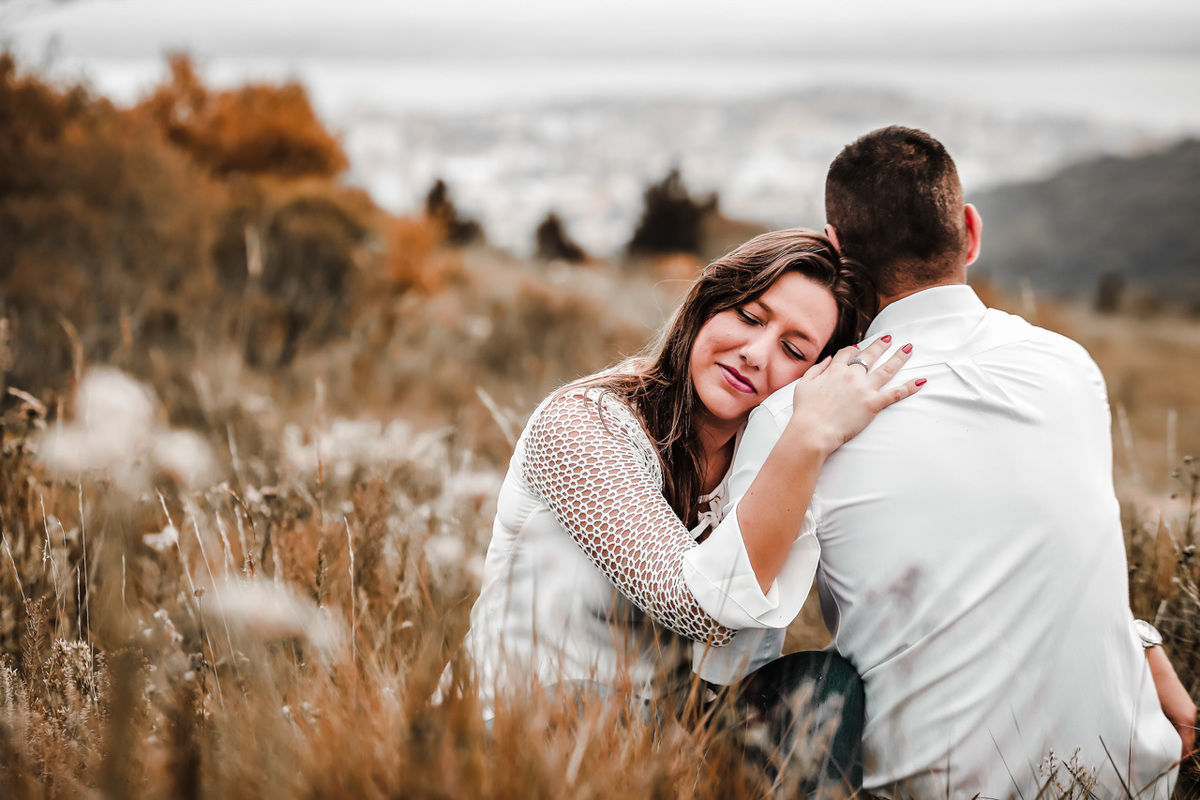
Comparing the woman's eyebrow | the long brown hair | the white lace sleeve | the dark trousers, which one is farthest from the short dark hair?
the dark trousers

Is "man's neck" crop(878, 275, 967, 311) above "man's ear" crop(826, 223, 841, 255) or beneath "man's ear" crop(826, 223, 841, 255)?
beneath

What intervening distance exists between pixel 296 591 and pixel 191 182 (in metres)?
7.96

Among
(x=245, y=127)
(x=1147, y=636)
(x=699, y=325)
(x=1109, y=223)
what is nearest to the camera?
(x=1147, y=636)

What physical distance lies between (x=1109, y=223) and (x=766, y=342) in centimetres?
15610

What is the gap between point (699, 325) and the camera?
2.45m

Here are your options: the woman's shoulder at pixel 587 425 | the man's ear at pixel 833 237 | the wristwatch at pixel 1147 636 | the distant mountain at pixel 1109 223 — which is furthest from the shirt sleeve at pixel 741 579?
the distant mountain at pixel 1109 223

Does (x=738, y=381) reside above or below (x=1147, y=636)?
above

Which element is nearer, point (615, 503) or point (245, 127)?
point (615, 503)

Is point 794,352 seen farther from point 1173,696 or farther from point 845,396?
point 1173,696

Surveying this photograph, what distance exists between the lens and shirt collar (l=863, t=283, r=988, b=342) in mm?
2074

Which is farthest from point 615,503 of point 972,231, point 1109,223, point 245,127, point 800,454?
point 1109,223

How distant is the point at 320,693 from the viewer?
1676 millimetres

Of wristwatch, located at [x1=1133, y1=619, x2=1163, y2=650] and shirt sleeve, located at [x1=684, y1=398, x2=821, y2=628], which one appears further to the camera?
wristwatch, located at [x1=1133, y1=619, x2=1163, y2=650]

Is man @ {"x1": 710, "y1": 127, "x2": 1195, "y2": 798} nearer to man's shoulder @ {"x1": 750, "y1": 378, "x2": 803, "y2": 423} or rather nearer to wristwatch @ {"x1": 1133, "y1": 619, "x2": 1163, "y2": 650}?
man's shoulder @ {"x1": 750, "y1": 378, "x2": 803, "y2": 423}
